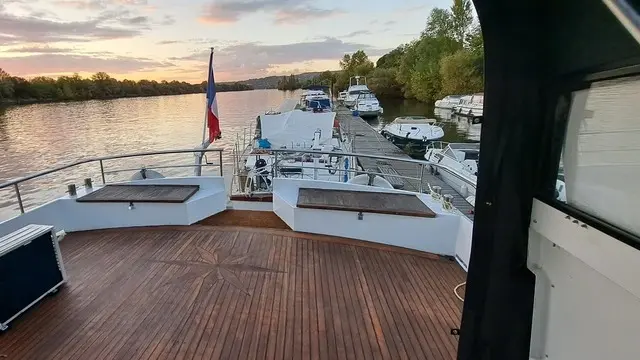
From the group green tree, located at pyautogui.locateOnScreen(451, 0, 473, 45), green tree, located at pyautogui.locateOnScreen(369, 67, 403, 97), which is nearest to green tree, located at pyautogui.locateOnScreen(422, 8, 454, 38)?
green tree, located at pyautogui.locateOnScreen(451, 0, 473, 45)

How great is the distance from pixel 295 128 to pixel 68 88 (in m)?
70.8

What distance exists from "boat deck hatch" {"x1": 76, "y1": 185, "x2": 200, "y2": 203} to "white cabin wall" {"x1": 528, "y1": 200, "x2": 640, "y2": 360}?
168 inches

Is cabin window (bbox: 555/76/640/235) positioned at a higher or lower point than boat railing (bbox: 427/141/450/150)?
higher

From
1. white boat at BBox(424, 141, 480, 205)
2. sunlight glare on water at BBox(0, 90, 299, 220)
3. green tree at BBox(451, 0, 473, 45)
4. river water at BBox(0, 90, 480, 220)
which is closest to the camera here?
white boat at BBox(424, 141, 480, 205)

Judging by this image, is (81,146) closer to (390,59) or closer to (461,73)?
(461,73)

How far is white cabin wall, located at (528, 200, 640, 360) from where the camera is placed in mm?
876

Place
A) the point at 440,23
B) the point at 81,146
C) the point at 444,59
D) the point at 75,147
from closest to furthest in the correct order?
the point at 75,147
the point at 81,146
the point at 444,59
the point at 440,23

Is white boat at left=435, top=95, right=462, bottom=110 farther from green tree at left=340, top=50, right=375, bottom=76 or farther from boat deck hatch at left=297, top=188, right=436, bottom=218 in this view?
boat deck hatch at left=297, top=188, right=436, bottom=218

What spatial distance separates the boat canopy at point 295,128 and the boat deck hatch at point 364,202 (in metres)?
5.95

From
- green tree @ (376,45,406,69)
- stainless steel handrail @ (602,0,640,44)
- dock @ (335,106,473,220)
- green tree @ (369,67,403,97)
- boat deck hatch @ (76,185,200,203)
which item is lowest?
dock @ (335,106,473,220)

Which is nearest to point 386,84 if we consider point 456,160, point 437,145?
point 437,145

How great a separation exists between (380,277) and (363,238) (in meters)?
0.88

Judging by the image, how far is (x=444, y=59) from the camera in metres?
40.5

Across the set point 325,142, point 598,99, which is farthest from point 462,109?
point 598,99
